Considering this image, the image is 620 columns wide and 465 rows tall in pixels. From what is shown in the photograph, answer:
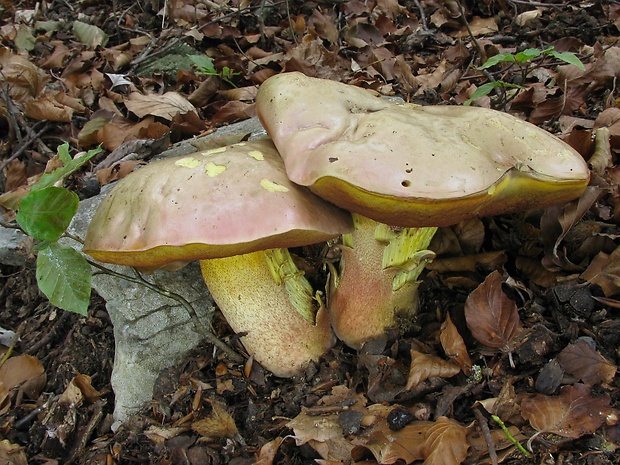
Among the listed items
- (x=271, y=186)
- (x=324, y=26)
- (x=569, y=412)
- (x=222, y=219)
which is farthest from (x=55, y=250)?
(x=324, y=26)

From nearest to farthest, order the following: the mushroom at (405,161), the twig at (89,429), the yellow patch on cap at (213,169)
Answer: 1. the mushroom at (405,161)
2. the yellow patch on cap at (213,169)
3. the twig at (89,429)

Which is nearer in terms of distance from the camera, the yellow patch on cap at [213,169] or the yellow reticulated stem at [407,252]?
the yellow patch on cap at [213,169]

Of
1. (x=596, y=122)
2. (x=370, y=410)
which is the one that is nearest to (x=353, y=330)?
(x=370, y=410)

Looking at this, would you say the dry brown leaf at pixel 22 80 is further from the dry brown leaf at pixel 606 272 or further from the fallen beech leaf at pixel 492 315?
the dry brown leaf at pixel 606 272

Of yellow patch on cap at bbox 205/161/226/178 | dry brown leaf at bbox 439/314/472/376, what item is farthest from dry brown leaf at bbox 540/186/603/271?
yellow patch on cap at bbox 205/161/226/178

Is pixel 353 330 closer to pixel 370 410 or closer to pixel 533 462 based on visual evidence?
pixel 370 410

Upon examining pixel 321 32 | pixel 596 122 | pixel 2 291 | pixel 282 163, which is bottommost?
pixel 2 291

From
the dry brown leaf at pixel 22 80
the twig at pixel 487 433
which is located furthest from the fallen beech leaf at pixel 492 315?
the dry brown leaf at pixel 22 80

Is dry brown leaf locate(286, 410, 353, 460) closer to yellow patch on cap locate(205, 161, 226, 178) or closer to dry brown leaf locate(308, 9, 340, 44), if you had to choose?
yellow patch on cap locate(205, 161, 226, 178)
